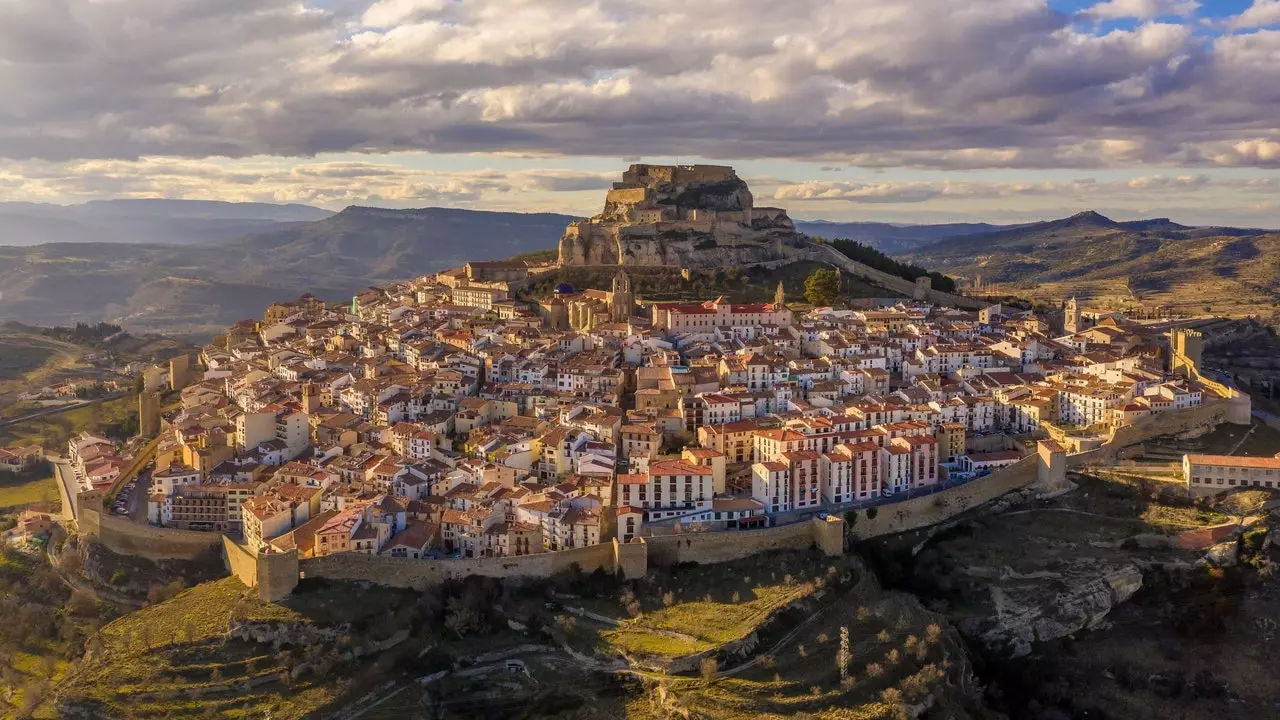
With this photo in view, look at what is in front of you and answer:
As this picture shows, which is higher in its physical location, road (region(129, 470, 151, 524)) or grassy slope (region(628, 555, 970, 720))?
road (region(129, 470, 151, 524))

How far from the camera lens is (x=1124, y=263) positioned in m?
122

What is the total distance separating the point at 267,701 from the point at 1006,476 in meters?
19.7

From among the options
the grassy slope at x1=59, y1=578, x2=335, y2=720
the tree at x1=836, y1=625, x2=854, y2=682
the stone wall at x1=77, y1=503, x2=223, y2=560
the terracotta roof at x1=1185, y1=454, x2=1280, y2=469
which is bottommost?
the grassy slope at x1=59, y1=578, x2=335, y2=720

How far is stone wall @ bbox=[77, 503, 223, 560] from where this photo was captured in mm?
27641

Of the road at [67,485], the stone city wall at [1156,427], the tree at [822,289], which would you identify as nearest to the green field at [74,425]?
the road at [67,485]

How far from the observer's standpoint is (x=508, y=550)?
25.1 m

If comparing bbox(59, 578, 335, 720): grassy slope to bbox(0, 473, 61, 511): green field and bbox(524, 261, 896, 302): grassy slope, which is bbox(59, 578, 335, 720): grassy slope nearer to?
bbox(0, 473, 61, 511): green field

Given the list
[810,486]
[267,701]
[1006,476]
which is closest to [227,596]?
[267,701]

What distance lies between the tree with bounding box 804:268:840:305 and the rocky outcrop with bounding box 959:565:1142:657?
25865 millimetres

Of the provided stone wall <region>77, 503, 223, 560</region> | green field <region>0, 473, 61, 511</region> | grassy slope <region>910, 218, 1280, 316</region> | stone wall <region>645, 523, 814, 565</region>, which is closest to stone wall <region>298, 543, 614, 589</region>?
stone wall <region>645, 523, 814, 565</region>

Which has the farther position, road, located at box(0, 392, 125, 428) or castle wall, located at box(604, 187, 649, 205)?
castle wall, located at box(604, 187, 649, 205)

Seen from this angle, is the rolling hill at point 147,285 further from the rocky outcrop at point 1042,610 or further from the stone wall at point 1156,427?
the rocky outcrop at point 1042,610

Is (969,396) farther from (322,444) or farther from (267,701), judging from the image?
(267,701)

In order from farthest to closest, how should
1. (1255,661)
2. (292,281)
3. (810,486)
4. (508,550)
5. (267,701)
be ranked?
(292,281), (810,486), (508,550), (1255,661), (267,701)
